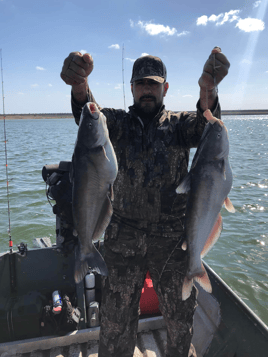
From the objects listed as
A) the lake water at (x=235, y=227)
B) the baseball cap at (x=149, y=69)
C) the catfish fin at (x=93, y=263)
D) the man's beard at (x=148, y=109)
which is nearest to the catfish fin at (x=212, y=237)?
the catfish fin at (x=93, y=263)

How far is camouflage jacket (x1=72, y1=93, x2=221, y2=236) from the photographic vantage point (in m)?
3.30

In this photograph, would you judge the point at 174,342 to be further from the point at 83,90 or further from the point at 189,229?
the point at 83,90

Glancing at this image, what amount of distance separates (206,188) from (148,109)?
130 centimetres

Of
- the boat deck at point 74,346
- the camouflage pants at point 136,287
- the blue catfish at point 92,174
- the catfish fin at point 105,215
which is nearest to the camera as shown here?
the blue catfish at point 92,174

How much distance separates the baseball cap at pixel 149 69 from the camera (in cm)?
339

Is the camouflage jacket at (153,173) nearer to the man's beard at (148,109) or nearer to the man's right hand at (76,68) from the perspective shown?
the man's beard at (148,109)

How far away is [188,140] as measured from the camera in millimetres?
3334

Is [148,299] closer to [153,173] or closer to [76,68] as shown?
[153,173]

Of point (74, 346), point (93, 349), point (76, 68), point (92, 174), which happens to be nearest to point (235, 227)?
point (93, 349)

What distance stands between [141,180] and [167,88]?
4.25 feet

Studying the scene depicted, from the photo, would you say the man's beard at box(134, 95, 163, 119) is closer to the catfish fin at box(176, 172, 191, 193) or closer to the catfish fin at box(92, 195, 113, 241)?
the catfish fin at box(176, 172, 191, 193)

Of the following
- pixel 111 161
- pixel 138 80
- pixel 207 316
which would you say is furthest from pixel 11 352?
pixel 138 80

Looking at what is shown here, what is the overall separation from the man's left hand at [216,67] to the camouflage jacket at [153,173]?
623 mm

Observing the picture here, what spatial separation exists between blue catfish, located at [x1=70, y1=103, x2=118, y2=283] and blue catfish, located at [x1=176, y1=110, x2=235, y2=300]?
0.70 metres
